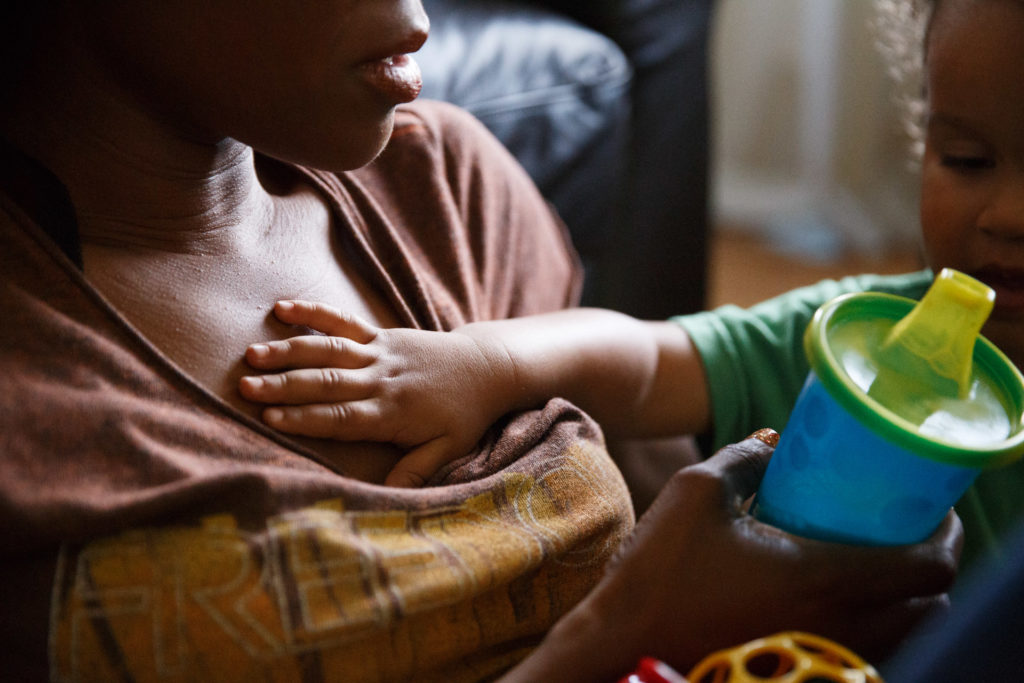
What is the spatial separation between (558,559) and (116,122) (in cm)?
45

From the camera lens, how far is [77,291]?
23.7 inches

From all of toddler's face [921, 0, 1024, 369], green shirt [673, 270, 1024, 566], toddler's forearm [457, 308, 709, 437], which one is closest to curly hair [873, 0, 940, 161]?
toddler's face [921, 0, 1024, 369]

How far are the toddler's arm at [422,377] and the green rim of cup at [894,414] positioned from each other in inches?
11.1

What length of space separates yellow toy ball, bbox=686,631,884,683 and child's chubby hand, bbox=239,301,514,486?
0.82ft

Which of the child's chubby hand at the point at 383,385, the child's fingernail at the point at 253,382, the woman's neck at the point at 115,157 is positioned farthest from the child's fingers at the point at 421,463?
the woman's neck at the point at 115,157

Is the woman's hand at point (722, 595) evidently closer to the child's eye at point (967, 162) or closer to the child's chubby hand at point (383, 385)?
the child's chubby hand at point (383, 385)

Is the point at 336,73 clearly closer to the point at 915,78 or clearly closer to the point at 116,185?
the point at 116,185

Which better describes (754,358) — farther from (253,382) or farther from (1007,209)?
(253,382)

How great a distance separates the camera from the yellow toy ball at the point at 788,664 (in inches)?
19.4

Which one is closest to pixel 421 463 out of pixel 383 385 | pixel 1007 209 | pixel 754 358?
pixel 383 385

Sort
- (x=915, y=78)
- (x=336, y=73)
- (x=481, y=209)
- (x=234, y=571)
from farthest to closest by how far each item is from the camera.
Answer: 1. (x=915, y=78)
2. (x=481, y=209)
3. (x=336, y=73)
4. (x=234, y=571)

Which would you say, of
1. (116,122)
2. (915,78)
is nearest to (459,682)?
(116,122)

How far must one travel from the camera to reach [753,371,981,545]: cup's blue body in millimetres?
506

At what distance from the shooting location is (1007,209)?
815 mm
